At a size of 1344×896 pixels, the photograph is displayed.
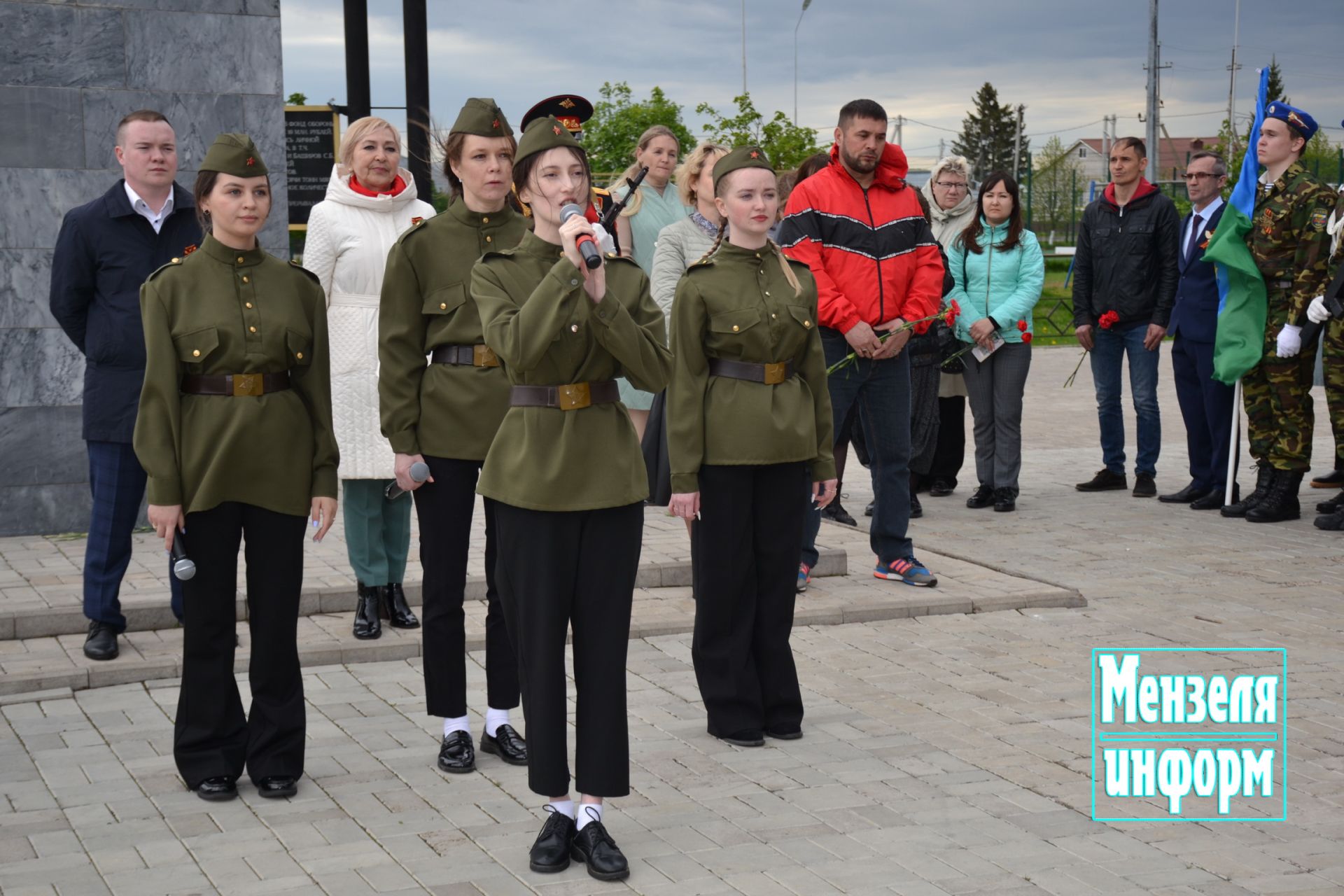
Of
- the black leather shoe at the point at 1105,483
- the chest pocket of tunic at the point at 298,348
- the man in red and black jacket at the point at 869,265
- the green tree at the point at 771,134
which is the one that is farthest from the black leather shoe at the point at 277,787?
the green tree at the point at 771,134

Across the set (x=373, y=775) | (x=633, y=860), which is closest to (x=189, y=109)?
(x=373, y=775)

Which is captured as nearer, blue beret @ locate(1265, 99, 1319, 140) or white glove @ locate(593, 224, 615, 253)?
white glove @ locate(593, 224, 615, 253)

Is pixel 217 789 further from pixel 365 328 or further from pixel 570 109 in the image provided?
pixel 570 109

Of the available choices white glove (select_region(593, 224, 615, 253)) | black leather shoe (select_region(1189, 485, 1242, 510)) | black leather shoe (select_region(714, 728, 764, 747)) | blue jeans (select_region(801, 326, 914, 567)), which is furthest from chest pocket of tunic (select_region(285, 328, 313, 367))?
black leather shoe (select_region(1189, 485, 1242, 510))

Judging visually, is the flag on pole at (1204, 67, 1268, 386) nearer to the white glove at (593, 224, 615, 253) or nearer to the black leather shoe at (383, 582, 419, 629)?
the black leather shoe at (383, 582, 419, 629)

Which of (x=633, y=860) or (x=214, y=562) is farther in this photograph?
(x=214, y=562)

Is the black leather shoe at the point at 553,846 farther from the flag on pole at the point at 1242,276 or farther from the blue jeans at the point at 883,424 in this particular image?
the flag on pole at the point at 1242,276

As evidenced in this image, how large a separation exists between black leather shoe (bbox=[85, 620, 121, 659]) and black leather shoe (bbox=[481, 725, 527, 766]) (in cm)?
206

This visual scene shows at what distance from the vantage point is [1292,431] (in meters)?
10.2

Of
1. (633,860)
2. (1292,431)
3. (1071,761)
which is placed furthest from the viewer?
(1292,431)

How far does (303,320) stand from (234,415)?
15.5 inches

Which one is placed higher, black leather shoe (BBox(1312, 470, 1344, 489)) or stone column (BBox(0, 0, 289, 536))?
stone column (BBox(0, 0, 289, 536))

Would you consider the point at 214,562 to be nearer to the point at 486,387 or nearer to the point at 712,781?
the point at 486,387

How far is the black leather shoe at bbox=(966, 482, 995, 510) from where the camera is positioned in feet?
36.3
